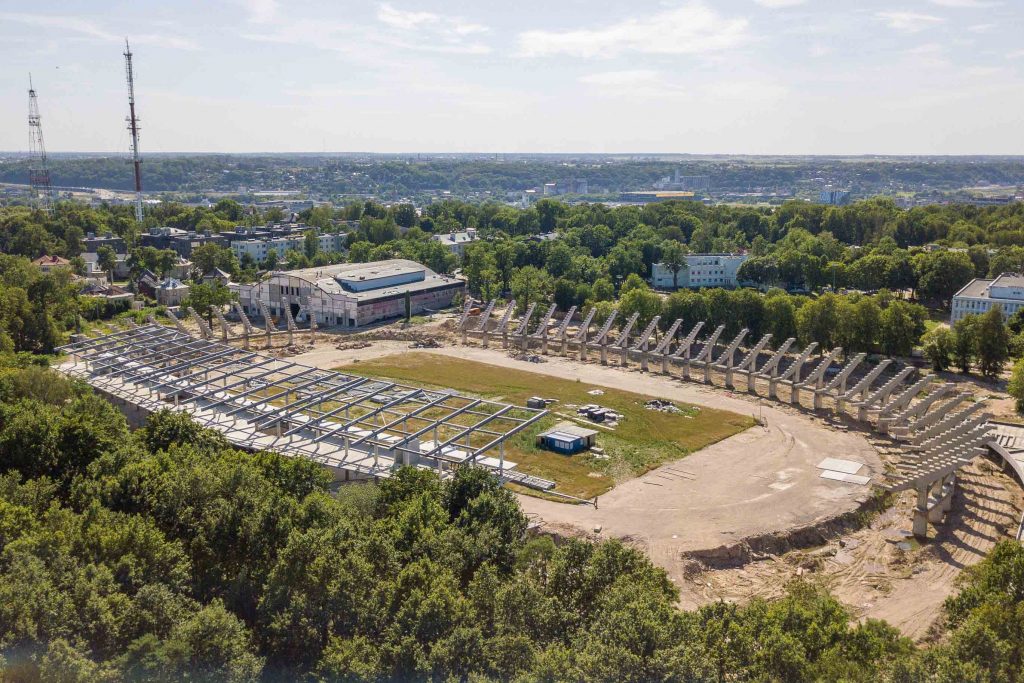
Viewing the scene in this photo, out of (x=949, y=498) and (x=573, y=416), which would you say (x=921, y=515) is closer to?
(x=949, y=498)

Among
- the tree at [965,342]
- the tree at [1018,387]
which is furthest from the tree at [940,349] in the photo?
the tree at [1018,387]

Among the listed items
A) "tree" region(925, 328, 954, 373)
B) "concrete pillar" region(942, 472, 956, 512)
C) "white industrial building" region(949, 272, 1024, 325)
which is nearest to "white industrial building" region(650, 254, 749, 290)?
A: "white industrial building" region(949, 272, 1024, 325)

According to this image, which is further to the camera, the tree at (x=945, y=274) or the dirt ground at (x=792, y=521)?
the tree at (x=945, y=274)

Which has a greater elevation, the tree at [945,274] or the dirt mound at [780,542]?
the tree at [945,274]

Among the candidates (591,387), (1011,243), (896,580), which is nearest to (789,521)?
(896,580)

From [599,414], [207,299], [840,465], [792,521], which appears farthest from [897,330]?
[207,299]

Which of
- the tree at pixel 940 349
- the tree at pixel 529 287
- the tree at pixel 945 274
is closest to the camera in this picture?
the tree at pixel 940 349

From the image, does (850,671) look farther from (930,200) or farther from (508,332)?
(930,200)

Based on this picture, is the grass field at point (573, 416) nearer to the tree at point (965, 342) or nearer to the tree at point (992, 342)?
the tree at point (965, 342)
